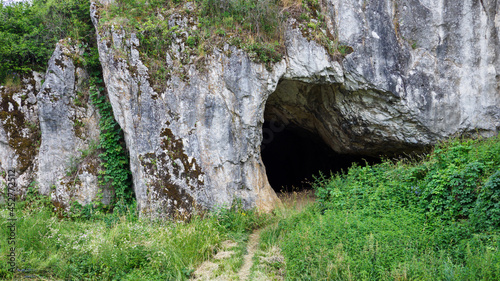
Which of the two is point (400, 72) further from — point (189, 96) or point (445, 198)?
point (189, 96)

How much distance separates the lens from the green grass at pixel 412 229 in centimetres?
441

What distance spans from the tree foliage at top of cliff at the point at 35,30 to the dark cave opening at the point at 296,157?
6.49 metres

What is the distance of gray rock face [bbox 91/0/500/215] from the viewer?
7.60 metres

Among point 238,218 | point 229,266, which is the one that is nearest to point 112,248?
point 229,266

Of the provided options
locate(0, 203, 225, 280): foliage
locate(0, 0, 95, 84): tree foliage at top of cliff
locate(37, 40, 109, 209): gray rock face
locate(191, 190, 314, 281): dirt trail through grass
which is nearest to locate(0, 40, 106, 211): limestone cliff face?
locate(37, 40, 109, 209): gray rock face

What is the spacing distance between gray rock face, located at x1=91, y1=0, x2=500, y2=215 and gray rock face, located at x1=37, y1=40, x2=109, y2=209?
1.16 m

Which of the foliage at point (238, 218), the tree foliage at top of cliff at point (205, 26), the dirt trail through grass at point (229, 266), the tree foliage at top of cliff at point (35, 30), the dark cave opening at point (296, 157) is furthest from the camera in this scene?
the dark cave opening at point (296, 157)

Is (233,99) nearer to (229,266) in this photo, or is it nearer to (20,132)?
(229,266)

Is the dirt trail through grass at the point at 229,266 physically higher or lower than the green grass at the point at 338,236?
lower

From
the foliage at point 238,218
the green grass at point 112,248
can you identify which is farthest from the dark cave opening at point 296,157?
the green grass at point 112,248

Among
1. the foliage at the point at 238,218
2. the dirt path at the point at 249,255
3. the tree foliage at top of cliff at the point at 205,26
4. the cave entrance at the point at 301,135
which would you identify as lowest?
the dirt path at the point at 249,255

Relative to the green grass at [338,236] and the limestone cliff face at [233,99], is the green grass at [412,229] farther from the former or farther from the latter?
the limestone cliff face at [233,99]

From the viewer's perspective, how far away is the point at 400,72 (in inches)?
329

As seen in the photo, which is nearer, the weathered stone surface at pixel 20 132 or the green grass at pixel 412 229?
the green grass at pixel 412 229
